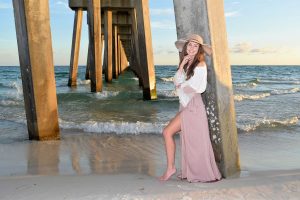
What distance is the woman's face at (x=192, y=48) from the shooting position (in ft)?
9.75

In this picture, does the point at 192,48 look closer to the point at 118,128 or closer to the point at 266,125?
the point at 118,128

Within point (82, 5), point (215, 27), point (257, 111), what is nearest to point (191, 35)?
point (215, 27)

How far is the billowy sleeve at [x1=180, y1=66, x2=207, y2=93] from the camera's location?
2938 mm

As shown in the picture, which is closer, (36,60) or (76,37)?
(36,60)

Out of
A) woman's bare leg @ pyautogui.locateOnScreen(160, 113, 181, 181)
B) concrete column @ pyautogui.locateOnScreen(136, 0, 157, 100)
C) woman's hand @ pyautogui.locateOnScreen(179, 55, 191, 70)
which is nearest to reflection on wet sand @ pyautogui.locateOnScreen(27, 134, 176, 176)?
woman's bare leg @ pyautogui.locateOnScreen(160, 113, 181, 181)

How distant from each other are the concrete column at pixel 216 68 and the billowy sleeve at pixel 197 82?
141 mm

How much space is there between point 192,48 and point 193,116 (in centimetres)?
52

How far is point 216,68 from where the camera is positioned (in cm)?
308

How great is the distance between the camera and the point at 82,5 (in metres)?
14.6

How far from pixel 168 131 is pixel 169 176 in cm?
36

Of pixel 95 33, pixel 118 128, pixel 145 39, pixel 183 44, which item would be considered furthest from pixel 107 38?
pixel 183 44

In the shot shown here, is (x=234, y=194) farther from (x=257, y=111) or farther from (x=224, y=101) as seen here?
(x=257, y=111)

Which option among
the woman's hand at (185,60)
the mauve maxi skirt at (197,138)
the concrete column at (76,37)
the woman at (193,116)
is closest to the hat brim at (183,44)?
the woman at (193,116)

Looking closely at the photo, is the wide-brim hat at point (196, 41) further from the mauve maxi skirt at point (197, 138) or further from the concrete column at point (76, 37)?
the concrete column at point (76, 37)
